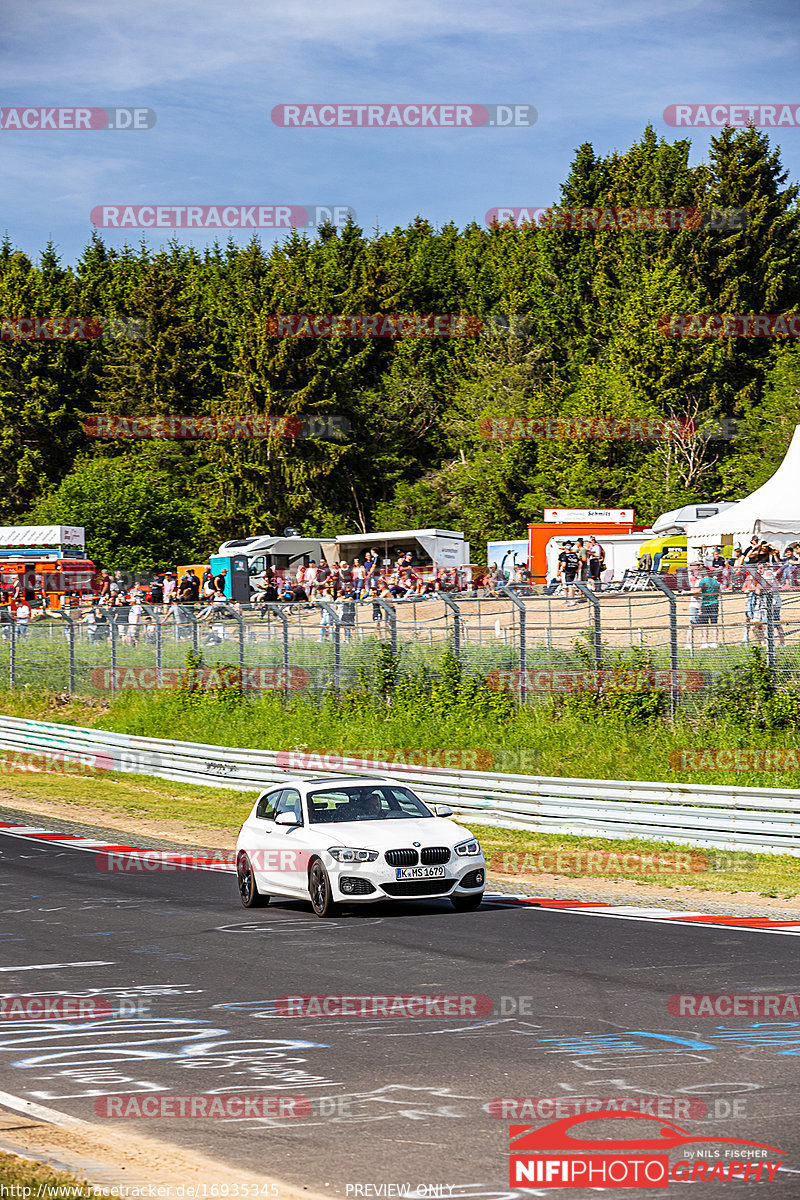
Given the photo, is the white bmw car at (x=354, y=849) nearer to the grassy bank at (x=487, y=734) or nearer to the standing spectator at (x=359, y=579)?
the grassy bank at (x=487, y=734)

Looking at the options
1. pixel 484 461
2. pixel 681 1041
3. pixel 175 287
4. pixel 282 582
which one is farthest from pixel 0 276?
pixel 681 1041

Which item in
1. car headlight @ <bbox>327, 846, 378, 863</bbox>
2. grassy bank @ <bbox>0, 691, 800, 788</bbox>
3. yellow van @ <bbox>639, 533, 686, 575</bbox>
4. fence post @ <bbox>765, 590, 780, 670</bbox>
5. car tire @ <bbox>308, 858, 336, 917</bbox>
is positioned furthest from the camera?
yellow van @ <bbox>639, 533, 686, 575</bbox>

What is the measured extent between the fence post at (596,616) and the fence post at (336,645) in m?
6.20

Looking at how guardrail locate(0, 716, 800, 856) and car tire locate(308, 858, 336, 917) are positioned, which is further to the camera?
guardrail locate(0, 716, 800, 856)

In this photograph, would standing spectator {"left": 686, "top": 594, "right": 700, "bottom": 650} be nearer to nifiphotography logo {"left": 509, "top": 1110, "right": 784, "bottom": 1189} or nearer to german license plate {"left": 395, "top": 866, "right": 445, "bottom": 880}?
german license plate {"left": 395, "top": 866, "right": 445, "bottom": 880}

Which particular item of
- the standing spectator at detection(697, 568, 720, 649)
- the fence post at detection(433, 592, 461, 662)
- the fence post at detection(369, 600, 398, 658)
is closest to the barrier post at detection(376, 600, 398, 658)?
the fence post at detection(369, 600, 398, 658)

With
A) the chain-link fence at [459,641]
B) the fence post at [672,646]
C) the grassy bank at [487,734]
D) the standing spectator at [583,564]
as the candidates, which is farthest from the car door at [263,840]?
the standing spectator at [583,564]

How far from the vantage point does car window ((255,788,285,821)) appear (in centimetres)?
1543

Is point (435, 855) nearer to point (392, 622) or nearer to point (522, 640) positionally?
point (522, 640)

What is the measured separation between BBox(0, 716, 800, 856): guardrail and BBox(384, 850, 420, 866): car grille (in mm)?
5974

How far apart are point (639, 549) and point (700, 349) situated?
22.1m

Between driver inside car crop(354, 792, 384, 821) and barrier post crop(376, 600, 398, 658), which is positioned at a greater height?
barrier post crop(376, 600, 398, 658)

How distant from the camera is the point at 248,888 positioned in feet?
50.6

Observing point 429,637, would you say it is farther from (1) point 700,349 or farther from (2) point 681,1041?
(1) point 700,349
